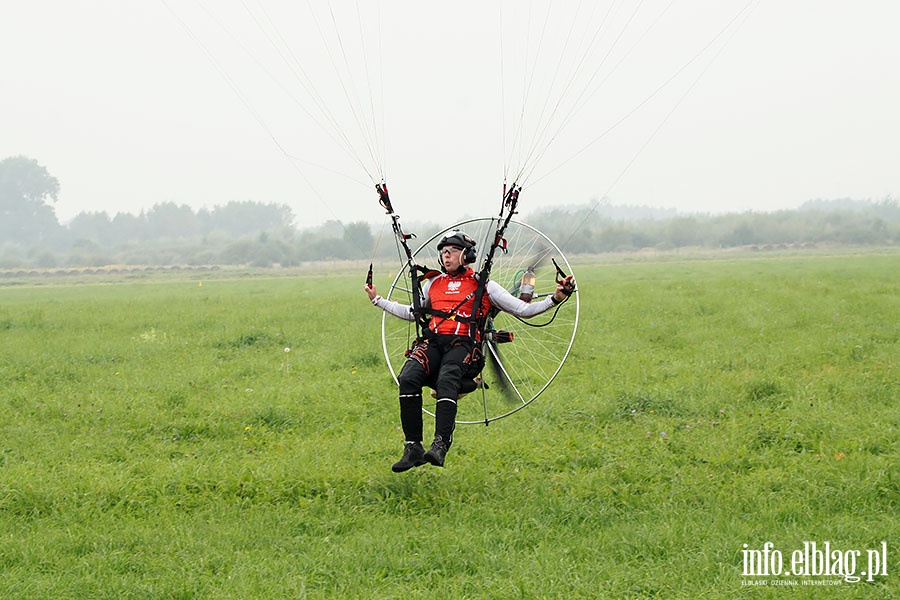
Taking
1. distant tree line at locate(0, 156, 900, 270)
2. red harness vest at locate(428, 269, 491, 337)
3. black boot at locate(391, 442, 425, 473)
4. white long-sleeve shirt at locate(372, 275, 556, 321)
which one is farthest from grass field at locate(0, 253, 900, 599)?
distant tree line at locate(0, 156, 900, 270)

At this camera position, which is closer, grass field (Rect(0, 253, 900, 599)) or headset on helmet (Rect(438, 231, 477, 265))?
grass field (Rect(0, 253, 900, 599))

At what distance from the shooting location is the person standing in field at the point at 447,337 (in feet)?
21.5

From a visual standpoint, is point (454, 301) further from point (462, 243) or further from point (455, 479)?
point (455, 479)

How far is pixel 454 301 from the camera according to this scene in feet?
23.2

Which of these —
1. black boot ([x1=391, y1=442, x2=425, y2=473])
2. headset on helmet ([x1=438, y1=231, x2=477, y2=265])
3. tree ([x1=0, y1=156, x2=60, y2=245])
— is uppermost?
tree ([x1=0, y1=156, x2=60, y2=245])

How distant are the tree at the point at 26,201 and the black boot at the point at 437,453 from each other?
116768 millimetres

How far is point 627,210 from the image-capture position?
15312cm

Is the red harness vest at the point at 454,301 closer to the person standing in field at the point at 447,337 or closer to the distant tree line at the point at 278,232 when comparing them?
the person standing in field at the point at 447,337

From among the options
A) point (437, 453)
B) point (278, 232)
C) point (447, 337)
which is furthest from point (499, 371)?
point (278, 232)

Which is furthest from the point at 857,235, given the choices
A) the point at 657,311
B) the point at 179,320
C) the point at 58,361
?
the point at 58,361

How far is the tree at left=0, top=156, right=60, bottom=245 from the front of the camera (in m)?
108

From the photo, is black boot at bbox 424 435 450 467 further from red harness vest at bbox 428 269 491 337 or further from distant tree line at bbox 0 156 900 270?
distant tree line at bbox 0 156 900 270

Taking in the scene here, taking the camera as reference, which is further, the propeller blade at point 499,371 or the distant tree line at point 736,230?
the distant tree line at point 736,230

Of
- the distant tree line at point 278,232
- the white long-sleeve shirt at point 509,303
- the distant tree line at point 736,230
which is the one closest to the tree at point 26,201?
the distant tree line at point 278,232
